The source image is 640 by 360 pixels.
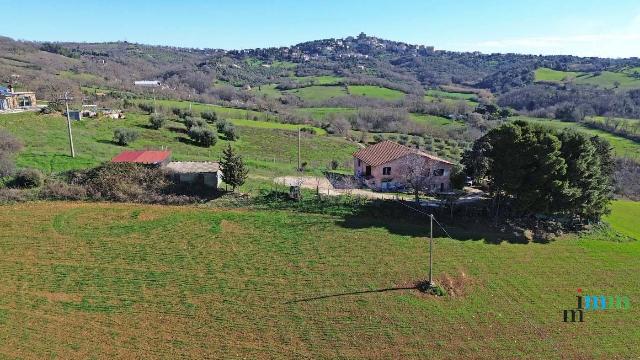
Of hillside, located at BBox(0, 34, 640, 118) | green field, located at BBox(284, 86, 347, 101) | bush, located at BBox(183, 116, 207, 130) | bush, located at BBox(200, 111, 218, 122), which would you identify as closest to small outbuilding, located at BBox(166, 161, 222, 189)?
bush, located at BBox(183, 116, 207, 130)

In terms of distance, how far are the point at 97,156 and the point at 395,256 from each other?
29.7 metres

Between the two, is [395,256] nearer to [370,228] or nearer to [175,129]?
[370,228]

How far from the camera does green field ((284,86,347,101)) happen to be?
126 metres

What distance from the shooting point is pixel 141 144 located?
50719mm

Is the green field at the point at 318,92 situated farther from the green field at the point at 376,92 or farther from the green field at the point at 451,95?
the green field at the point at 451,95

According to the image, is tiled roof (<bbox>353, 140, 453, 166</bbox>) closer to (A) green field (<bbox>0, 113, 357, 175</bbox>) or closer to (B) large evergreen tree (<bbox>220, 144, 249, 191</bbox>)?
(A) green field (<bbox>0, 113, 357, 175</bbox>)

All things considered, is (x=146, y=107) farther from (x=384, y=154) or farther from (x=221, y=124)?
(x=384, y=154)

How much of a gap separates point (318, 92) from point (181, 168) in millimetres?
96147

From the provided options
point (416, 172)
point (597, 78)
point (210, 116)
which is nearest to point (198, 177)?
point (416, 172)

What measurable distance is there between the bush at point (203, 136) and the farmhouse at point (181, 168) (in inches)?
539

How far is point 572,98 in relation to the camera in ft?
391

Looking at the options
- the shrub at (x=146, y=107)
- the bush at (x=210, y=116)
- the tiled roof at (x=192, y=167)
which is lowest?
the tiled roof at (x=192, y=167)

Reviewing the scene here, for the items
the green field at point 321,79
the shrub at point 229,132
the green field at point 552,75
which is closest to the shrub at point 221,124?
the shrub at point 229,132

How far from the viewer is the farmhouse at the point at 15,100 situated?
185 feet
